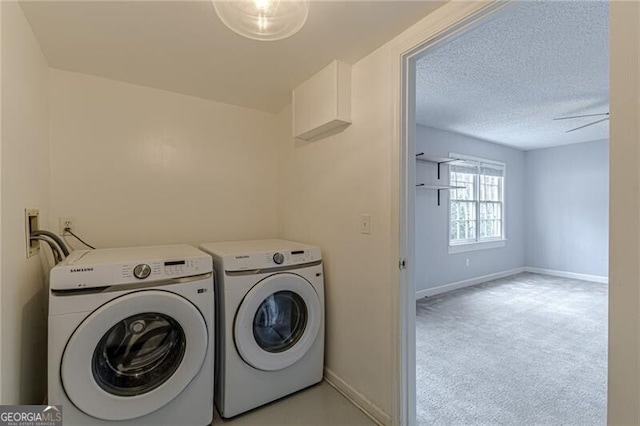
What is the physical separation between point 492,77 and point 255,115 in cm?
207

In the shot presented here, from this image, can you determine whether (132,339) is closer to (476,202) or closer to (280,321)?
(280,321)

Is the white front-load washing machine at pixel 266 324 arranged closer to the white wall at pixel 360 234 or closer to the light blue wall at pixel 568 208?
the white wall at pixel 360 234

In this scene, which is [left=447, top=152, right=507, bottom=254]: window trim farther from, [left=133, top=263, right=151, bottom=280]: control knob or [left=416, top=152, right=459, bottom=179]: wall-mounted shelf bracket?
[left=133, top=263, right=151, bottom=280]: control knob

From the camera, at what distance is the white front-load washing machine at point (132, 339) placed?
127 centimetres

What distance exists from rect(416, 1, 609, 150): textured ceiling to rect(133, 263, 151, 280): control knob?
5.79ft

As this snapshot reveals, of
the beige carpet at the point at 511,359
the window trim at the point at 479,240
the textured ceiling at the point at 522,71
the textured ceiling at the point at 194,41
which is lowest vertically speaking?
the beige carpet at the point at 511,359

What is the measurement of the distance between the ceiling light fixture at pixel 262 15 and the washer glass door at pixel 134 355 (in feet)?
3.98

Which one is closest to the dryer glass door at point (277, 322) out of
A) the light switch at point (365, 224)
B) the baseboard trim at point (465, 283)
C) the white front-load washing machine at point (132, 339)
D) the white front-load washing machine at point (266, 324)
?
the white front-load washing machine at point (266, 324)

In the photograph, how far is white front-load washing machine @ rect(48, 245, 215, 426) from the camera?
1266 millimetres

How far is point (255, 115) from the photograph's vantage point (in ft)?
8.87

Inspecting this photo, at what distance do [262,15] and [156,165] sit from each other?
1656 millimetres

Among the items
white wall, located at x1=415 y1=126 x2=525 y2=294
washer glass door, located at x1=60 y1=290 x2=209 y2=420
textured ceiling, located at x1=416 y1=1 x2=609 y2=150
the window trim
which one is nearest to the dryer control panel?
washer glass door, located at x1=60 y1=290 x2=209 y2=420

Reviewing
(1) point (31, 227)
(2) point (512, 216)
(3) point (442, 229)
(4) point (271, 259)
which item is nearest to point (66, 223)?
(1) point (31, 227)

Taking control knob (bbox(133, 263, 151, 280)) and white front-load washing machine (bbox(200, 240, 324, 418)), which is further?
white front-load washing machine (bbox(200, 240, 324, 418))
